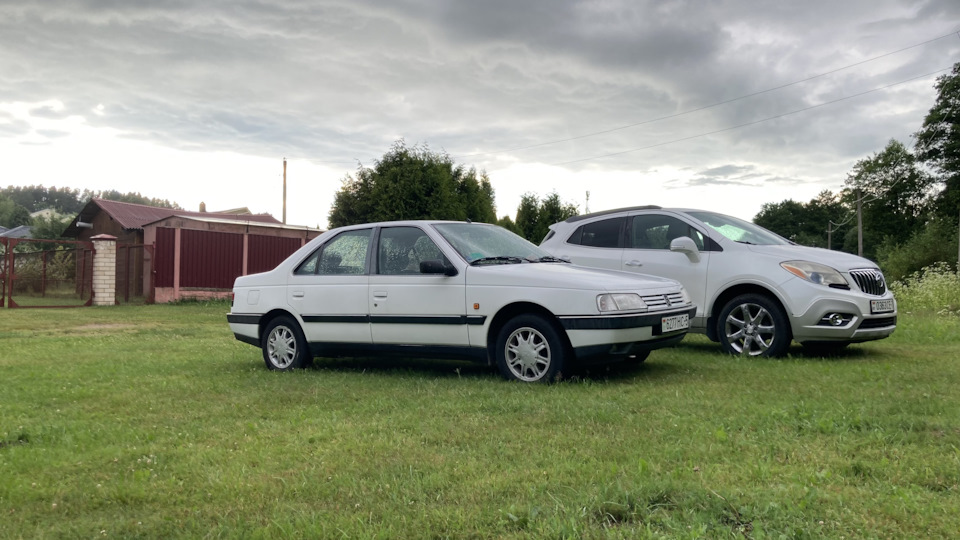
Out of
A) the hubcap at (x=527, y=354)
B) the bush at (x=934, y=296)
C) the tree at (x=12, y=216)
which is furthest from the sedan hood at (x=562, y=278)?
the tree at (x=12, y=216)

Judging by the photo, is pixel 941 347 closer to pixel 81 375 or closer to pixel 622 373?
pixel 622 373

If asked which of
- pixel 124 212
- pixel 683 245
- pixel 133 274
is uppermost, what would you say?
pixel 124 212

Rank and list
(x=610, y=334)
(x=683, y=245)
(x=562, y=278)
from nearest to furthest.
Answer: (x=610, y=334) < (x=562, y=278) < (x=683, y=245)

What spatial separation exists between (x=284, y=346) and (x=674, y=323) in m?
4.07

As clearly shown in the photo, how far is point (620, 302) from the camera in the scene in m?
6.49

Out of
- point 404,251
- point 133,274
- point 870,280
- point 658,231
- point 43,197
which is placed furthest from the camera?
point 43,197

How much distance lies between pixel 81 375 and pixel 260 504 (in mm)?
5154

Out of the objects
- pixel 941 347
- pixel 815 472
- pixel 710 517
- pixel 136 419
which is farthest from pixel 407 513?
pixel 941 347

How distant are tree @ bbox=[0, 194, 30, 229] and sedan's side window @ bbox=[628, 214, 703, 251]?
90494mm

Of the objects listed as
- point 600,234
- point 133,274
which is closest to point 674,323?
point 600,234

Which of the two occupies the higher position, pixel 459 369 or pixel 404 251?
pixel 404 251

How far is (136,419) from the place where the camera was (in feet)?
17.9

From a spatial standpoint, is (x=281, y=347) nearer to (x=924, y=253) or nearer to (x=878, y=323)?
(x=878, y=323)

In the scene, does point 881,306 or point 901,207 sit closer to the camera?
point 881,306
